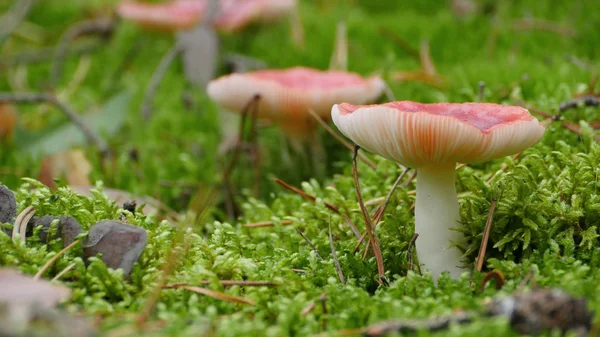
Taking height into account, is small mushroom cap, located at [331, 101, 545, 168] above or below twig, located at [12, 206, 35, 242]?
above

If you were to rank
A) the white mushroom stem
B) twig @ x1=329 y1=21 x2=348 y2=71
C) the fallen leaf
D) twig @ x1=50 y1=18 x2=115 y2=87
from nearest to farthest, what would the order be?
the white mushroom stem
the fallen leaf
twig @ x1=329 y1=21 x2=348 y2=71
twig @ x1=50 y1=18 x2=115 y2=87

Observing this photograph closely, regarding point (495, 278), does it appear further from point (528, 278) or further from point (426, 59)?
point (426, 59)

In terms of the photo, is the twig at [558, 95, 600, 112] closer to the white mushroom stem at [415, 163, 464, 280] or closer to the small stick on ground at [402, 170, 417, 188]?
the small stick on ground at [402, 170, 417, 188]

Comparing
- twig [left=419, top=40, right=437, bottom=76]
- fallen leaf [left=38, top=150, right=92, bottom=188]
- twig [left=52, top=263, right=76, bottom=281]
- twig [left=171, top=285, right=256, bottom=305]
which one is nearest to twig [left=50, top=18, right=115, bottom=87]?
fallen leaf [left=38, top=150, right=92, bottom=188]

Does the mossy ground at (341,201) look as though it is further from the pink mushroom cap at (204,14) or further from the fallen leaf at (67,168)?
the pink mushroom cap at (204,14)

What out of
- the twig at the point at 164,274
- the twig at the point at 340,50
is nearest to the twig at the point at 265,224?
the twig at the point at 164,274

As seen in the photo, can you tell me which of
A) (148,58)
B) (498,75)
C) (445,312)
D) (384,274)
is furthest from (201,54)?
(445,312)

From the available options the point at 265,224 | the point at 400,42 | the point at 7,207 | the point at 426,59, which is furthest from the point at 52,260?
the point at 400,42
